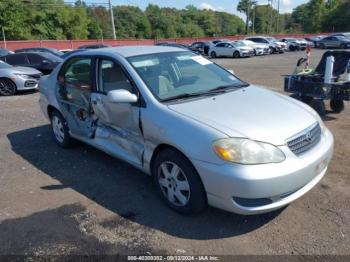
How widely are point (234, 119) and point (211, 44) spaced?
105 ft

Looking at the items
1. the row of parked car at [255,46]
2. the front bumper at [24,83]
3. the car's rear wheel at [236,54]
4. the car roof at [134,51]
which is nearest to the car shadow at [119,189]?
the car roof at [134,51]

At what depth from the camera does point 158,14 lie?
→ 94062 millimetres

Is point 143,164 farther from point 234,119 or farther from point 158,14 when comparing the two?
point 158,14

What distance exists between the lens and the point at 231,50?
103 feet

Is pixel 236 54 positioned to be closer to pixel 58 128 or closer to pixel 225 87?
pixel 58 128

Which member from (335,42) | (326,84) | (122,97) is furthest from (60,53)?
(335,42)

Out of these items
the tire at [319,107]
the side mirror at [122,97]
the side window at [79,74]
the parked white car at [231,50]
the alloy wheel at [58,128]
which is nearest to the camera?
the side mirror at [122,97]

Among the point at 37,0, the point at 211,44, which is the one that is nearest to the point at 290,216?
the point at 211,44

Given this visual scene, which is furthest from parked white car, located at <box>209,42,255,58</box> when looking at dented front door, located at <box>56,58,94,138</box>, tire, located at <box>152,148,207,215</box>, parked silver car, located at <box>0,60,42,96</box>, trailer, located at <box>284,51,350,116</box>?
tire, located at <box>152,148,207,215</box>

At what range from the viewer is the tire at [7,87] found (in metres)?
11.6

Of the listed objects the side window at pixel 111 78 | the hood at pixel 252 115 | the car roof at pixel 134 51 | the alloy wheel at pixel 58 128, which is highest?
the car roof at pixel 134 51

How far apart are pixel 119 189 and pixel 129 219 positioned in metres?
0.72

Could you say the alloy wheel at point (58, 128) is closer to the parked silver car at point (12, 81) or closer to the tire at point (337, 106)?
the tire at point (337, 106)

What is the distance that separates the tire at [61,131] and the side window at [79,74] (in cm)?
66
